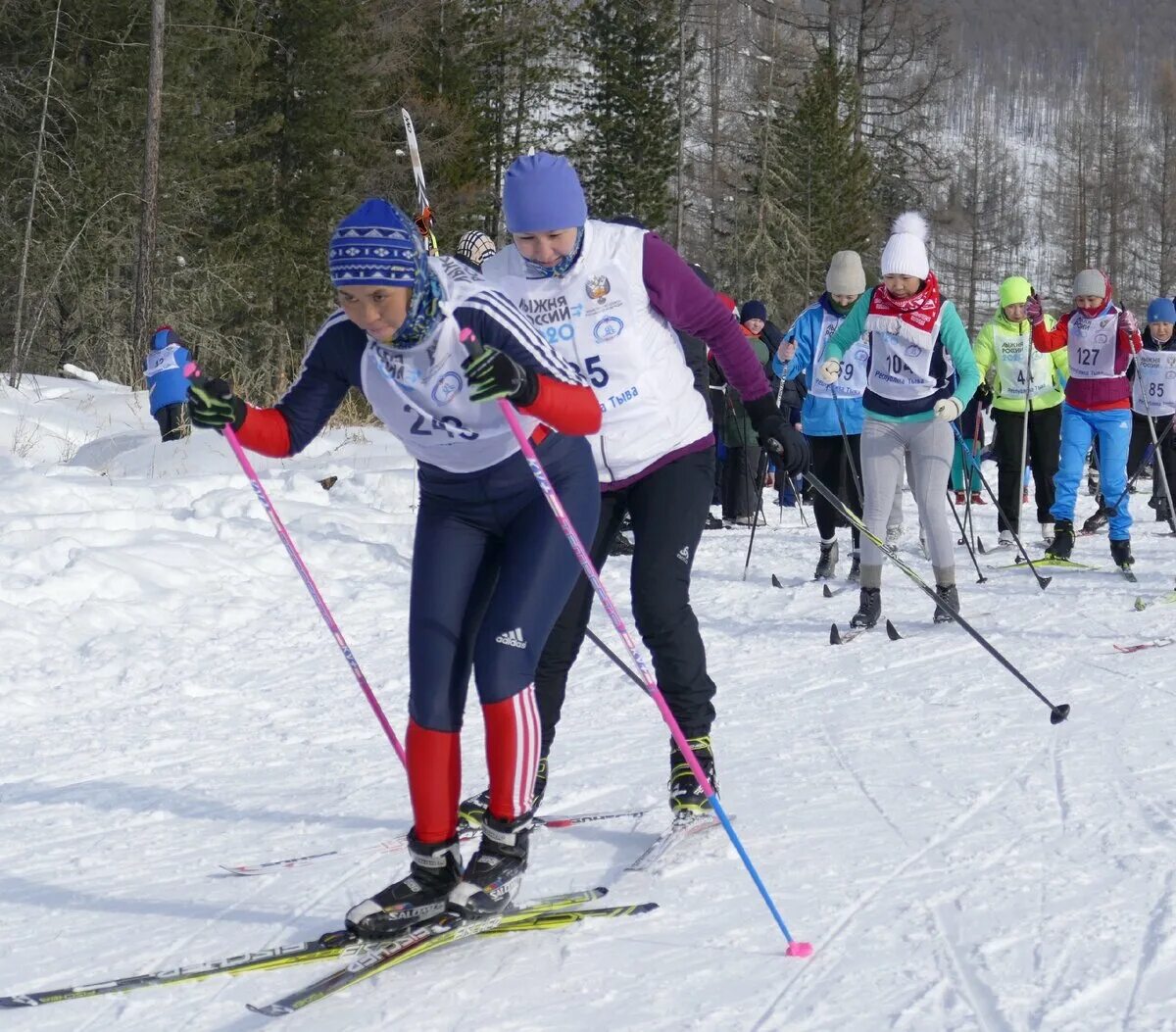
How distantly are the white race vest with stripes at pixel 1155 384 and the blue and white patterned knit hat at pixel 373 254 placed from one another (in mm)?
8797

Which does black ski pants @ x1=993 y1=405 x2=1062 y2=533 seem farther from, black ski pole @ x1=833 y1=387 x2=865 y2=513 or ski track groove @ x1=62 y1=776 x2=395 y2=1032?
ski track groove @ x1=62 y1=776 x2=395 y2=1032

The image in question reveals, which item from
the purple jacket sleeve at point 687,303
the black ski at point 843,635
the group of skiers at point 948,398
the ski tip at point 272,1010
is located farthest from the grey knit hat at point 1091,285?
the ski tip at point 272,1010

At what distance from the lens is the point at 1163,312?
10.7 meters

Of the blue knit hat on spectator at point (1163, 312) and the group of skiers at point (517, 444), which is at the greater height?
the blue knit hat on spectator at point (1163, 312)

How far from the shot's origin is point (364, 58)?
30.7 metres

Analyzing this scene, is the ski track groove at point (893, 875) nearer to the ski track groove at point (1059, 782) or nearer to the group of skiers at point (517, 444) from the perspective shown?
the ski track groove at point (1059, 782)

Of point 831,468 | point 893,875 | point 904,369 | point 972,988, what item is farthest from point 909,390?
point 972,988

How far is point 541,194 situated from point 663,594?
120 cm

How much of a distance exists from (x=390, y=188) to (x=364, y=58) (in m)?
3.03

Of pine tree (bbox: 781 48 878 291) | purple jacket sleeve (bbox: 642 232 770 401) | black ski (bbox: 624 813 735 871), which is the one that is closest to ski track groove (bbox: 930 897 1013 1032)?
black ski (bbox: 624 813 735 871)

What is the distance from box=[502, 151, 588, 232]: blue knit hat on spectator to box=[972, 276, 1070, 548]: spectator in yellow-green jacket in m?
7.46

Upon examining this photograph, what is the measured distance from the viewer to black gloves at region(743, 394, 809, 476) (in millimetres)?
4203

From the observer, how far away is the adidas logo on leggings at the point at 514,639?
3211 mm

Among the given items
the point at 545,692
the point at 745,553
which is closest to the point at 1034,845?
the point at 545,692
